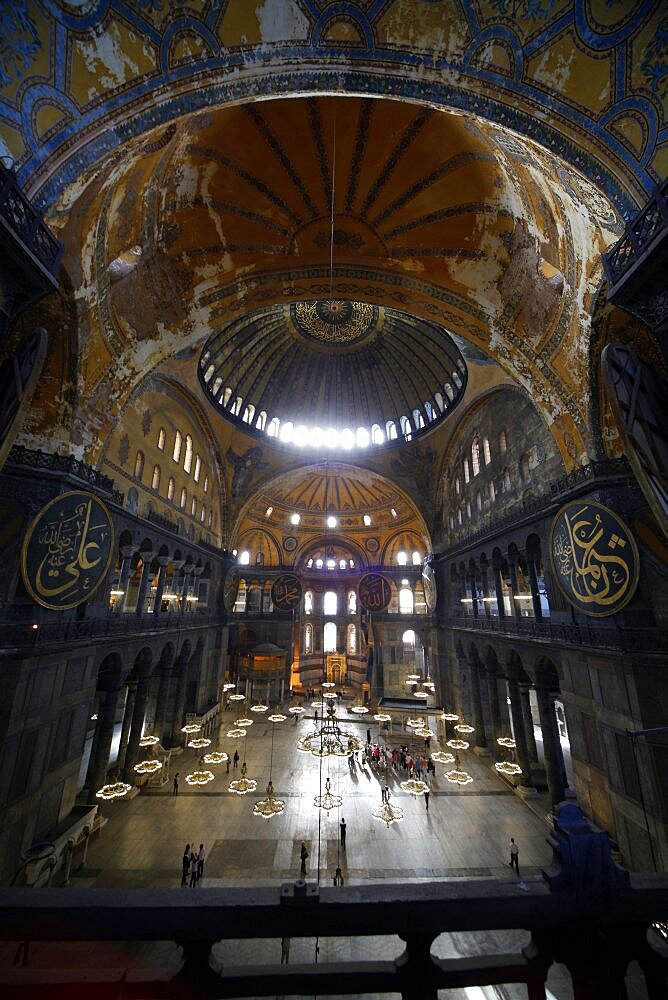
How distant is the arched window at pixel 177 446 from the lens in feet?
52.2

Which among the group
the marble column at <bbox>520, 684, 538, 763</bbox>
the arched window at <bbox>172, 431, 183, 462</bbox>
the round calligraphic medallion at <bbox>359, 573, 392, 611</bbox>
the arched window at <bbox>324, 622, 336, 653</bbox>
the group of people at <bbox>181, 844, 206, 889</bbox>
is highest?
the arched window at <bbox>172, 431, 183, 462</bbox>

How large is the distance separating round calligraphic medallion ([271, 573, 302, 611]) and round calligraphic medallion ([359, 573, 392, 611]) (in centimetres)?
423

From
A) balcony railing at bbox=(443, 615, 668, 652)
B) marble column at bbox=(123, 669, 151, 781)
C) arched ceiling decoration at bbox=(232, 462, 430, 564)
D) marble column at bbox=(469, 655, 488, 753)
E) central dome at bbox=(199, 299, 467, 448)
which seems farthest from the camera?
arched ceiling decoration at bbox=(232, 462, 430, 564)

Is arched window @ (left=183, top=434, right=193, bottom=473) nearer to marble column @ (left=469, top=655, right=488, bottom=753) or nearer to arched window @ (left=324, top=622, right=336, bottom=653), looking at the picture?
marble column @ (left=469, top=655, right=488, bottom=753)

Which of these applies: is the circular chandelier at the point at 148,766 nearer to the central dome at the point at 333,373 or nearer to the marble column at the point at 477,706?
the marble column at the point at 477,706

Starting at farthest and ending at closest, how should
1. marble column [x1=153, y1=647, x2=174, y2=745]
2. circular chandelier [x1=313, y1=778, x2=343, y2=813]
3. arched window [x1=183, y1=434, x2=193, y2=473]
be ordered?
arched window [x1=183, y1=434, x2=193, y2=473]
marble column [x1=153, y1=647, x2=174, y2=745]
circular chandelier [x1=313, y1=778, x2=343, y2=813]

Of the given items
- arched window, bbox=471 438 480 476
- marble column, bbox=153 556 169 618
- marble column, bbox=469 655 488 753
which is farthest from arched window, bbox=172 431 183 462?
marble column, bbox=469 655 488 753

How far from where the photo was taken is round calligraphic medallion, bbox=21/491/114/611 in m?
7.66

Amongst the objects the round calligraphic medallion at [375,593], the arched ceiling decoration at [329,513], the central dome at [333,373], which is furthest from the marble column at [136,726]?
the round calligraphic medallion at [375,593]

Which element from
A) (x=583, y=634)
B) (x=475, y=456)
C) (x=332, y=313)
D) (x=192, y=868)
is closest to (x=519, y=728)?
(x=583, y=634)

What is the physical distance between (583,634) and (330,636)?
24357mm

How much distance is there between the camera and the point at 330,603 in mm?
31688

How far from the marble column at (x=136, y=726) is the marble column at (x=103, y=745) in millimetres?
1452

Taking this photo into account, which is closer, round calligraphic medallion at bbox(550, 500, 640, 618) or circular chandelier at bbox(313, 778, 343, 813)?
round calligraphic medallion at bbox(550, 500, 640, 618)
